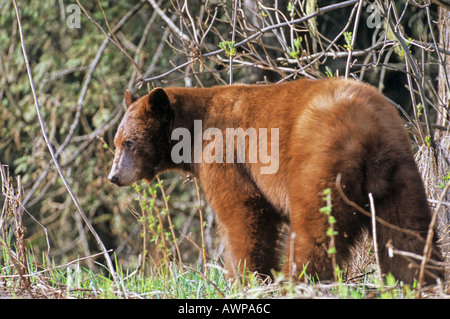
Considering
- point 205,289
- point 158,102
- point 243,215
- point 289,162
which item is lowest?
point 205,289

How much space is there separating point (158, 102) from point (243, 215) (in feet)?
3.68

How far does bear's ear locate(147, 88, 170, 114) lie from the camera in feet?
15.0

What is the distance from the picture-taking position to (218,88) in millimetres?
4707

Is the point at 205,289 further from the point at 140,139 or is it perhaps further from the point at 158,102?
the point at 158,102

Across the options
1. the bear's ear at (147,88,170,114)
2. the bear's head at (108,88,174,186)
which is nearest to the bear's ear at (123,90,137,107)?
the bear's head at (108,88,174,186)

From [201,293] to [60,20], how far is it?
7045 millimetres

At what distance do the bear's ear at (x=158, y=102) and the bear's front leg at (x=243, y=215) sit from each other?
0.69m

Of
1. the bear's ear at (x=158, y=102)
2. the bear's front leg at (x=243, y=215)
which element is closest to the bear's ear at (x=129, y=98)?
the bear's ear at (x=158, y=102)

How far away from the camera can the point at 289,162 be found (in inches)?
149

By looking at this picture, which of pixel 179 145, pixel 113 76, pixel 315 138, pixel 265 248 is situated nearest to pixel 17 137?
pixel 113 76

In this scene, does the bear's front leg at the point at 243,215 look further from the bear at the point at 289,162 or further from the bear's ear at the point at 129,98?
the bear's ear at the point at 129,98

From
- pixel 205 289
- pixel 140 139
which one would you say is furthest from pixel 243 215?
pixel 140 139

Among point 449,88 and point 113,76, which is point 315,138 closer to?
point 449,88
